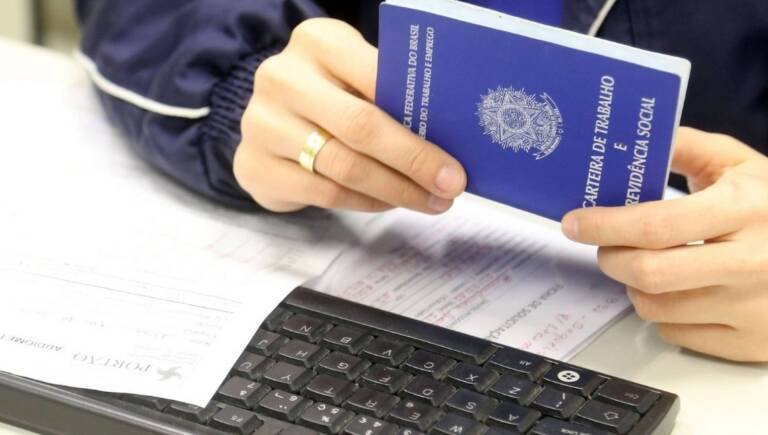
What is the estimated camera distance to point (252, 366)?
575 millimetres

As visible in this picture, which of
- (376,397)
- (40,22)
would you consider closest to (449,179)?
(376,397)

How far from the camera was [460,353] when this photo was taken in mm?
585

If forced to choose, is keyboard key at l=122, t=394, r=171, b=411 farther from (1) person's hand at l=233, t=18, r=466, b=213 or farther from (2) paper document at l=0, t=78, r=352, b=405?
(1) person's hand at l=233, t=18, r=466, b=213

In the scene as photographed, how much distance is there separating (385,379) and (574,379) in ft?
0.33

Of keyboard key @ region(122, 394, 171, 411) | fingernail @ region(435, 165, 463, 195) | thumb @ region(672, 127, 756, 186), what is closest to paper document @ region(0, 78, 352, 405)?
keyboard key @ region(122, 394, 171, 411)

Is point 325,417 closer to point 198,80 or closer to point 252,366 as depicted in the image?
point 252,366

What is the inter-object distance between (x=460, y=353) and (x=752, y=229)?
188mm

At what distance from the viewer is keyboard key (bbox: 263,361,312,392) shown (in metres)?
0.56

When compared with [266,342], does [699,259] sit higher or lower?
higher

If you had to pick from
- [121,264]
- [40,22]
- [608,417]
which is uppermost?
[608,417]

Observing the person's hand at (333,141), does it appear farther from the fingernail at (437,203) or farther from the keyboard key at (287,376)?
the keyboard key at (287,376)

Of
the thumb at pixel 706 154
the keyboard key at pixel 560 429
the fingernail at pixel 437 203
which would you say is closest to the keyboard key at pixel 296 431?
the keyboard key at pixel 560 429

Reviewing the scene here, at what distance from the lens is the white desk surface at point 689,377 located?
583 millimetres

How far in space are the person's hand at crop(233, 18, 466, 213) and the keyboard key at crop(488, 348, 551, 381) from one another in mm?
120
